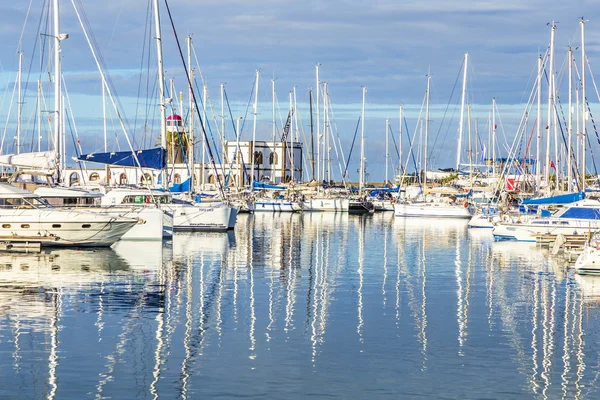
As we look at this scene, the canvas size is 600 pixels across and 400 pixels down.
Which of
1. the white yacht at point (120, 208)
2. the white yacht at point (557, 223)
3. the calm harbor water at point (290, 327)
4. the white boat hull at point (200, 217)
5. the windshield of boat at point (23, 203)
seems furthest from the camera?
the white boat hull at point (200, 217)

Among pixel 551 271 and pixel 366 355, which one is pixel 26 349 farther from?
pixel 551 271

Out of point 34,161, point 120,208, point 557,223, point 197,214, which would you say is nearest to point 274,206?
point 197,214

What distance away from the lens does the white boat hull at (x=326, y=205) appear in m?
98.7

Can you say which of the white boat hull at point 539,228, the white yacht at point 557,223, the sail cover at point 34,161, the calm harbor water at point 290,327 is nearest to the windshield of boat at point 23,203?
the calm harbor water at point 290,327

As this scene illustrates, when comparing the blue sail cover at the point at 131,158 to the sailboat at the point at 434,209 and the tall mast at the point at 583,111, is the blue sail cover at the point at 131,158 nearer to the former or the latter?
the tall mast at the point at 583,111

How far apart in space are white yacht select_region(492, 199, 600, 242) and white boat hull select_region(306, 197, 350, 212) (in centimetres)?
4420

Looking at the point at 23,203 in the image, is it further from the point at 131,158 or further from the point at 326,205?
the point at 326,205

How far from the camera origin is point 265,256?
143ft

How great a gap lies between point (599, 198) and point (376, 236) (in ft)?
43.4

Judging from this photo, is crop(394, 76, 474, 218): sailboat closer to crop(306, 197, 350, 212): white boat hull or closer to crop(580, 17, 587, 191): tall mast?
crop(306, 197, 350, 212): white boat hull

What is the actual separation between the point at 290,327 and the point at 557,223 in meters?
30.8

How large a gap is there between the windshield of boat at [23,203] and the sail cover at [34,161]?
5028mm

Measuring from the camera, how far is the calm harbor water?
61.1ft

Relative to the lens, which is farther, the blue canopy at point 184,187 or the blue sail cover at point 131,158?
the blue canopy at point 184,187
